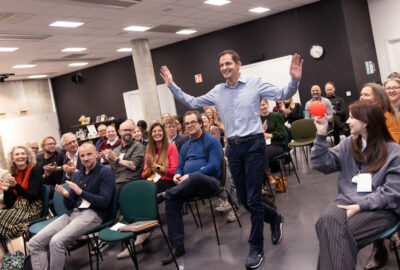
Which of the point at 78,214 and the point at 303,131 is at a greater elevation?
the point at 303,131

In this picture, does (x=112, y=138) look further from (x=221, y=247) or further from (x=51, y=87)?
(x=51, y=87)

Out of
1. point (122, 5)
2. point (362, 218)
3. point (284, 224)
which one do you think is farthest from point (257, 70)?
point (362, 218)

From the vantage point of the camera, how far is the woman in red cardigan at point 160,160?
446 cm

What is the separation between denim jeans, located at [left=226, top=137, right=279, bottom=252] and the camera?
3191 millimetres

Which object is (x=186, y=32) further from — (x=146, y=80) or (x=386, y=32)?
(x=386, y=32)

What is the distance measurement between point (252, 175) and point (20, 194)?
2793 millimetres

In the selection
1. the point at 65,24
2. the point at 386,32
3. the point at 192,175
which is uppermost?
the point at 65,24

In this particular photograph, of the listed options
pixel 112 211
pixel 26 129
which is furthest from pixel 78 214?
pixel 26 129

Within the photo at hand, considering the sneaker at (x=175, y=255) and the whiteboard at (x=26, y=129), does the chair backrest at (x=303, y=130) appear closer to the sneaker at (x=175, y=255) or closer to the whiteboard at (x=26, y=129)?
the sneaker at (x=175, y=255)

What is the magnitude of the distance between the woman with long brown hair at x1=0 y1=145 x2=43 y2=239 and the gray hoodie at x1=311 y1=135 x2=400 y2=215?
334cm

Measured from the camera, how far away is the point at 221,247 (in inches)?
152

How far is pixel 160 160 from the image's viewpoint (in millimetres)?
4535

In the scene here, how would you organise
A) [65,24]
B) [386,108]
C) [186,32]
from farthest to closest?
[186,32]
[65,24]
[386,108]

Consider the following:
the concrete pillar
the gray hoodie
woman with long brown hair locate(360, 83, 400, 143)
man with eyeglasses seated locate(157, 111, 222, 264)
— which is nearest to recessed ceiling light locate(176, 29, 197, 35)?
the concrete pillar
